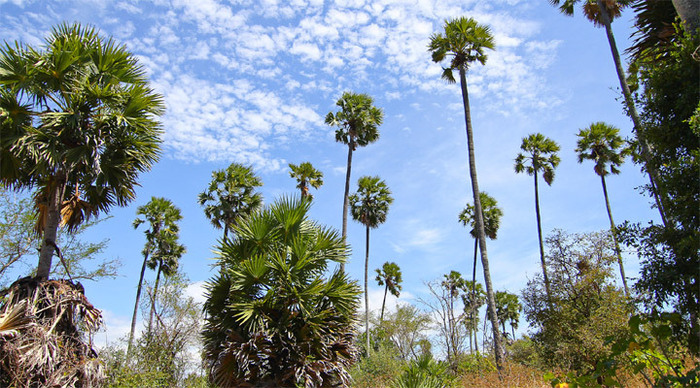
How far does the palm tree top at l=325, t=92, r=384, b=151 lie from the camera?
23984 mm

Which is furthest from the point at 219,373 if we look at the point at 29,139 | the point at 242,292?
the point at 29,139

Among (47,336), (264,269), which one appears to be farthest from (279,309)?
(47,336)

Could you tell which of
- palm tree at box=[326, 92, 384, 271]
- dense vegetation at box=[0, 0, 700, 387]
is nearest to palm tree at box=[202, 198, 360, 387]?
dense vegetation at box=[0, 0, 700, 387]

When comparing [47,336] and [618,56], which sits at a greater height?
[618,56]

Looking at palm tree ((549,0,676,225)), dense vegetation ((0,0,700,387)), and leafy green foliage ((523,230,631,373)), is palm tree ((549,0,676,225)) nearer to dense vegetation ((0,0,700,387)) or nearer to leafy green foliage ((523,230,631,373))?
dense vegetation ((0,0,700,387))

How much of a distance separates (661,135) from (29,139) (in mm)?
10532

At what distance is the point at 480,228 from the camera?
614 inches

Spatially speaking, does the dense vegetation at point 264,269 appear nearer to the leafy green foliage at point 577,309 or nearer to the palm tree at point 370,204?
the leafy green foliage at point 577,309

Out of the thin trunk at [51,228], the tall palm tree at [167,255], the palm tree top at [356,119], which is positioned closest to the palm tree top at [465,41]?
the palm tree top at [356,119]

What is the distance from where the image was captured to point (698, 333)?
5.02 metres

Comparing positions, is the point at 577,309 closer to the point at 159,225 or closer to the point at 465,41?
the point at 465,41

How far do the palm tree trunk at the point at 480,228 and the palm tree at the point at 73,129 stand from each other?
11.1 m

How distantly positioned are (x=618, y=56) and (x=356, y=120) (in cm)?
1363

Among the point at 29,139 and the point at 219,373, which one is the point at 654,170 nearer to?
the point at 219,373
